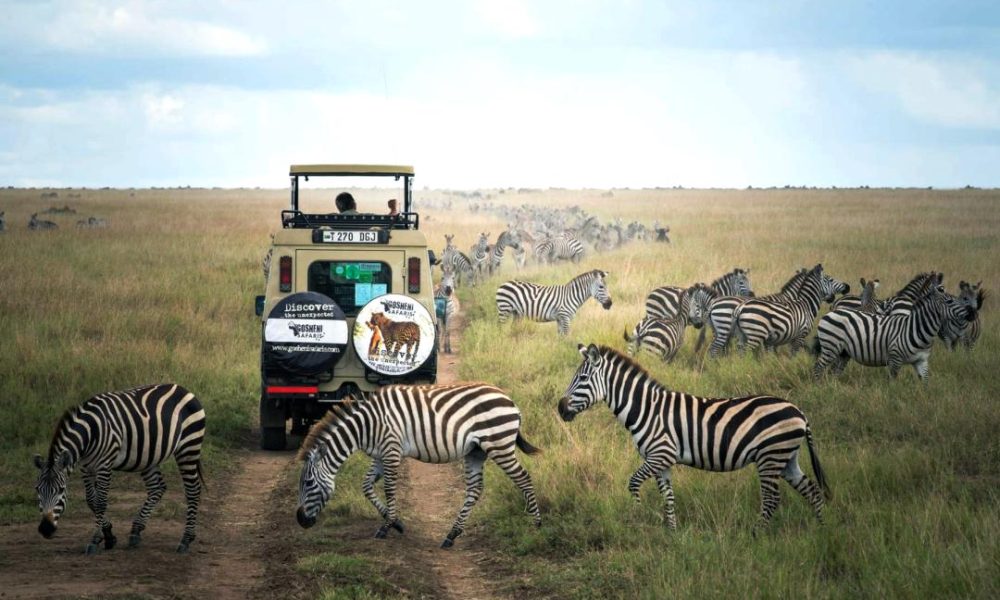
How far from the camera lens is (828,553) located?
23.2ft

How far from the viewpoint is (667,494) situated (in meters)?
8.02

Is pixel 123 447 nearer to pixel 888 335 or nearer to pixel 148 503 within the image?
pixel 148 503

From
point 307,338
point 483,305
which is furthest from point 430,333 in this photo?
point 483,305

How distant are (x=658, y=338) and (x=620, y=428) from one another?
3.70 metres

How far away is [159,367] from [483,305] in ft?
29.9

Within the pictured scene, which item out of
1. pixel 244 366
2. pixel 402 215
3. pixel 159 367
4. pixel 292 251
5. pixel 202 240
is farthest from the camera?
pixel 202 240

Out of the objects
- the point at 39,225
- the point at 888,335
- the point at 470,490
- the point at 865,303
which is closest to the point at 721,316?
the point at 865,303

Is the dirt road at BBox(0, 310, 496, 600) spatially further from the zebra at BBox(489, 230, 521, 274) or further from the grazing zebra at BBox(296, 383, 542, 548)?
the zebra at BBox(489, 230, 521, 274)

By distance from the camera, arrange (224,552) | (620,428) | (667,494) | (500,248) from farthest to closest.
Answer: (500,248) → (620,428) → (667,494) → (224,552)

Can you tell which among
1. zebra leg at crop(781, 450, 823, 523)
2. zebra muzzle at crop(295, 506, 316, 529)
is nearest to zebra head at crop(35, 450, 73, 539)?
zebra muzzle at crop(295, 506, 316, 529)

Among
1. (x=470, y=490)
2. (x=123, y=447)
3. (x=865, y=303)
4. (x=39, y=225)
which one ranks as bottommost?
(x=470, y=490)

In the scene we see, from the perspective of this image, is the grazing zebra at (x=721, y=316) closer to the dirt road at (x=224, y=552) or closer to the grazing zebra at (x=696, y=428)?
the dirt road at (x=224, y=552)

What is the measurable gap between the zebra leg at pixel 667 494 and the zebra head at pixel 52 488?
427 cm

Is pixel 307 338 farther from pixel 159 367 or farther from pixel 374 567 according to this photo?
pixel 159 367
